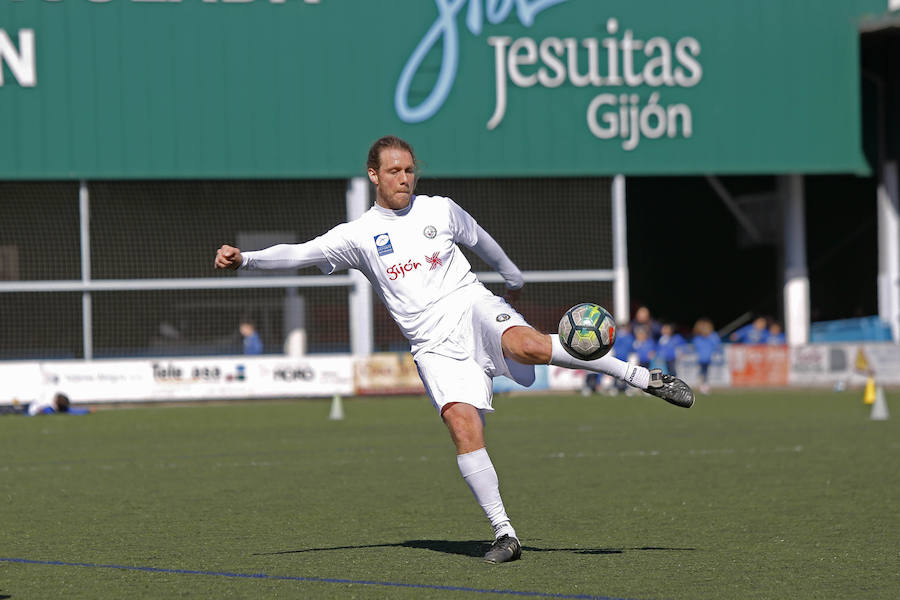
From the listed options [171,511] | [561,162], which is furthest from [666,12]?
[171,511]

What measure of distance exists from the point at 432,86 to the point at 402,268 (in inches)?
958

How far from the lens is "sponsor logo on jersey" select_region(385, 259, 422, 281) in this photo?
307 inches

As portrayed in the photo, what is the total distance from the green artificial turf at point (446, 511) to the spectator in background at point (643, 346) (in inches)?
344

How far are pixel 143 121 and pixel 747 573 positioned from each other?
82.9ft

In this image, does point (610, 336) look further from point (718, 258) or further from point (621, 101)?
point (718, 258)

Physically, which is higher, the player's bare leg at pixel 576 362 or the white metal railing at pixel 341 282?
the white metal railing at pixel 341 282

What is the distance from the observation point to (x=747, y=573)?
7.19 metres

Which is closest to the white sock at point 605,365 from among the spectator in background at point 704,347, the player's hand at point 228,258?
the player's hand at point 228,258

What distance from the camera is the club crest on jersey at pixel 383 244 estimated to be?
781 cm

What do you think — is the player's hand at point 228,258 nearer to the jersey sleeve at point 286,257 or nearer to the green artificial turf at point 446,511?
the jersey sleeve at point 286,257

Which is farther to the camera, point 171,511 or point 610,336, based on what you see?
point 171,511

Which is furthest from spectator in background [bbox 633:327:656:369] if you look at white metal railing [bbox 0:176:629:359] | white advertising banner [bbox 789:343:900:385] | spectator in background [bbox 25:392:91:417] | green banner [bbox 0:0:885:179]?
spectator in background [bbox 25:392:91:417]

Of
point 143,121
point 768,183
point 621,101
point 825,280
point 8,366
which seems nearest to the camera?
point 8,366

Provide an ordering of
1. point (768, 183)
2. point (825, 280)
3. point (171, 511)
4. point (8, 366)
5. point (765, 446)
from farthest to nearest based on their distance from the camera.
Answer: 1. point (825, 280)
2. point (768, 183)
3. point (8, 366)
4. point (765, 446)
5. point (171, 511)
